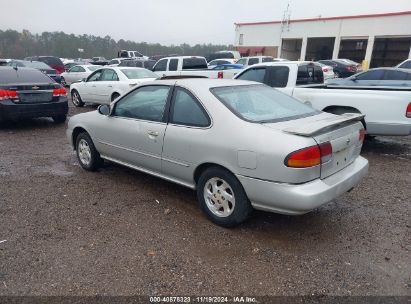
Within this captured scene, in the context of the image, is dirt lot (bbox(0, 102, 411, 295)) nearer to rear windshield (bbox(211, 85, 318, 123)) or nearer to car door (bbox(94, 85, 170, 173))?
car door (bbox(94, 85, 170, 173))

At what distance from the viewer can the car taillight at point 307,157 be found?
3.10 m

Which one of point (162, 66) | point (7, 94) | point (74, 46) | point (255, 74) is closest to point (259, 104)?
point (255, 74)

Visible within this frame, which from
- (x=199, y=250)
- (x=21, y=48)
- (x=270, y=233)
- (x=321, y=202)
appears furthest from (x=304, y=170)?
(x=21, y=48)

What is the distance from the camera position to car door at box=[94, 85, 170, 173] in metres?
4.26

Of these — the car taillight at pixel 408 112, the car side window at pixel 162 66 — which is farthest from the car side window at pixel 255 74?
the car side window at pixel 162 66

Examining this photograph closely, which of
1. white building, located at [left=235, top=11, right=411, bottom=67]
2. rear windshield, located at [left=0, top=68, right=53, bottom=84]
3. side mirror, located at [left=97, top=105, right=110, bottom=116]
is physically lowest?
side mirror, located at [left=97, top=105, right=110, bottom=116]

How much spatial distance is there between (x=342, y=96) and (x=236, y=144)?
4075 mm

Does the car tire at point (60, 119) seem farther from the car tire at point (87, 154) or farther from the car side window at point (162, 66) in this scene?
the car side window at point (162, 66)

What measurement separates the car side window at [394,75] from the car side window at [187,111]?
10121mm

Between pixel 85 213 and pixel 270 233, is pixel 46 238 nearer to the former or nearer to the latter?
pixel 85 213

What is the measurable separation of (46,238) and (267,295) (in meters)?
2.24

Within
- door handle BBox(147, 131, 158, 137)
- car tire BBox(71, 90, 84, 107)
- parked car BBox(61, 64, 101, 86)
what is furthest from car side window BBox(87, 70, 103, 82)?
door handle BBox(147, 131, 158, 137)

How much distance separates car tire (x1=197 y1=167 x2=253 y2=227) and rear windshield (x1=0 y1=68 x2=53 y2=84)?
6493 millimetres

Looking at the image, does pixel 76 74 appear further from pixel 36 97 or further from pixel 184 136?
pixel 184 136
